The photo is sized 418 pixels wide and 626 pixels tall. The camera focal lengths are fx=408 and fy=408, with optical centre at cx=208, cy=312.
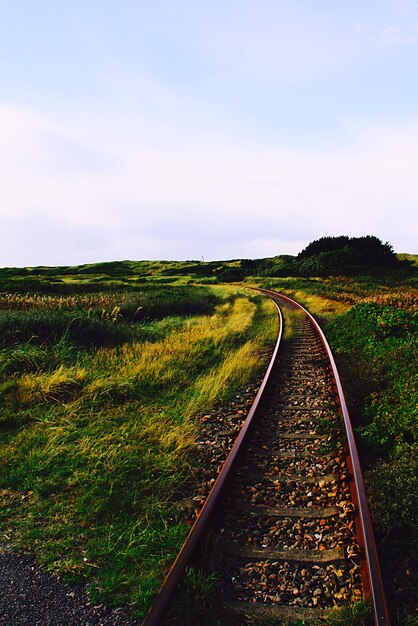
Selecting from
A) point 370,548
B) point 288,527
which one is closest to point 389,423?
point 288,527

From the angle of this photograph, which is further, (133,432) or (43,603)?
(133,432)

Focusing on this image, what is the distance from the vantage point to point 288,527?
12.4 ft

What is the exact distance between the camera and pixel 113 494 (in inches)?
170

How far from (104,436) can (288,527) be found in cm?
279

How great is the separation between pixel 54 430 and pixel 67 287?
32071mm

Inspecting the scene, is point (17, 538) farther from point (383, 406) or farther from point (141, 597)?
point (383, 406)

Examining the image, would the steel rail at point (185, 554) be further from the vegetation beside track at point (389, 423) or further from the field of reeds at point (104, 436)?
the vegetation beside track at point (389, 423)

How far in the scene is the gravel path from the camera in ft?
9.14

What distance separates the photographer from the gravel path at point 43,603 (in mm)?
2787

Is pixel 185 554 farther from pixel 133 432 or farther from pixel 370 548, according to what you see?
pixel 133 432

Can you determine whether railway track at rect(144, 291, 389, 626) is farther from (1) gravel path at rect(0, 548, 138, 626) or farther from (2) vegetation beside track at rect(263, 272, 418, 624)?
(1) gravel path at rect(0, 548, 138, 626)

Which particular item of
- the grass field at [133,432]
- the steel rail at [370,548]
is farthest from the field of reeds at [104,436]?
the steel rail at [370,548]

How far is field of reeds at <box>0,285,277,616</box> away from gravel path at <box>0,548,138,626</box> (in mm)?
101

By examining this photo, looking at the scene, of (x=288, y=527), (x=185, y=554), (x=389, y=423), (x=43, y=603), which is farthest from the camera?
(x=389, y=423)
